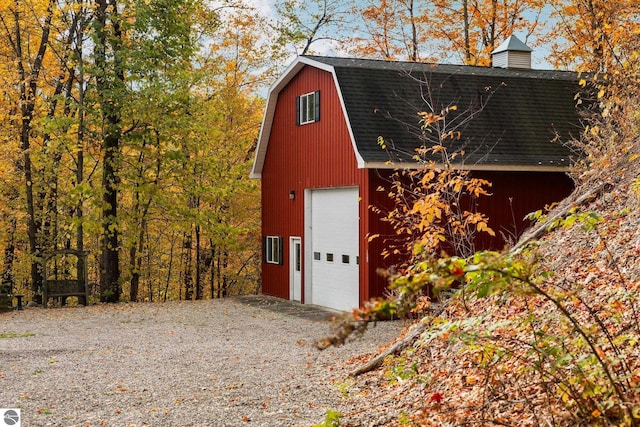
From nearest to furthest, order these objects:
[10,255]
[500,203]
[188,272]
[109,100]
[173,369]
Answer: [173,369]
[500,203]
[109,100]
[10,255]
[188,272]

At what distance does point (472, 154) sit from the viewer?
55.3 feet

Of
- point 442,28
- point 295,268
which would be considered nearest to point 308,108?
point 295,268

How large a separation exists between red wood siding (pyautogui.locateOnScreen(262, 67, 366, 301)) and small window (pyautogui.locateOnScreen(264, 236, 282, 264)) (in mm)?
→ 167

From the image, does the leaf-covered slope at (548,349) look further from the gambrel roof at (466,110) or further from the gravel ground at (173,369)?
the gambrel roof at (466,110)

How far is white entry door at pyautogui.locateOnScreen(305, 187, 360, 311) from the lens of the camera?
1742 centimetres

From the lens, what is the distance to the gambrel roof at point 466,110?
1667 centimetres

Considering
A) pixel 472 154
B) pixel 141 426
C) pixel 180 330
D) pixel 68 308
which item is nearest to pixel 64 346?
pixel 180 330

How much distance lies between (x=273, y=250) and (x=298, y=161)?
3012 mm

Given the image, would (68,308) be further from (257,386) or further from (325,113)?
(257,386)

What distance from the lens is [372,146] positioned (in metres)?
16.3

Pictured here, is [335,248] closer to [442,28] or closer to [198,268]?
[198,268]

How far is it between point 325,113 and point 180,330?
6060mm

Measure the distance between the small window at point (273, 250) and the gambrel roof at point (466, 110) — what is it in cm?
477

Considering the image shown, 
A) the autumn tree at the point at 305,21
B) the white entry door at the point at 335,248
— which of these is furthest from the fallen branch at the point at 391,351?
the autumn tree at the point at 305,21
